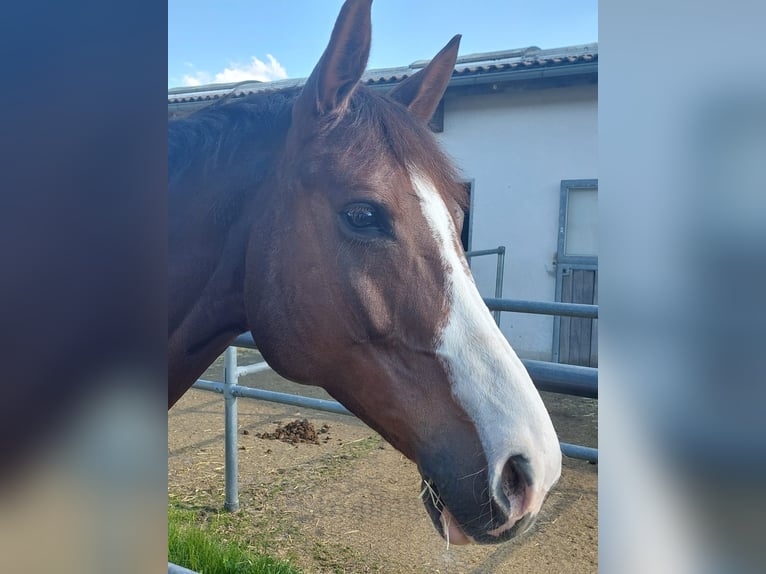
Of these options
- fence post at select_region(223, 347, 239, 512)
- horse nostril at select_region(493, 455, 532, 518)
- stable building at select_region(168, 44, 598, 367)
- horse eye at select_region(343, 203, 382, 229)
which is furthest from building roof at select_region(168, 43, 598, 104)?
fence post at select_region(223, 347, 239, 512)

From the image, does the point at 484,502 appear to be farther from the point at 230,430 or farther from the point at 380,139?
the point at 230,430

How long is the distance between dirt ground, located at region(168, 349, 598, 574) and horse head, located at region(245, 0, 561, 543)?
241 millimetres

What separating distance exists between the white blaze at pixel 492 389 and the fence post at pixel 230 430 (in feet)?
4.64

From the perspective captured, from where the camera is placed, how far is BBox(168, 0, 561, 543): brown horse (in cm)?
102

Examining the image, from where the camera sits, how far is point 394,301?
1.08 m

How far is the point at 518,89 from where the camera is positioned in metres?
1.35

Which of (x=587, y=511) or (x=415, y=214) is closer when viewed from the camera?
(x=415, y=214)

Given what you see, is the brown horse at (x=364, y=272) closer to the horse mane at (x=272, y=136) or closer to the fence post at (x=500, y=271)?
the horse mane at (x=272, y=136)

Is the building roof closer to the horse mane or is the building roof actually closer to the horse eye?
the horse mane

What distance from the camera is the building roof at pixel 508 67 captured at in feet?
3.60

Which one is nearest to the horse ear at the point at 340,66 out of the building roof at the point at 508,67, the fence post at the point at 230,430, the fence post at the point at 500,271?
the building roof at the point at 508,67

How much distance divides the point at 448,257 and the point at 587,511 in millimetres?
765
